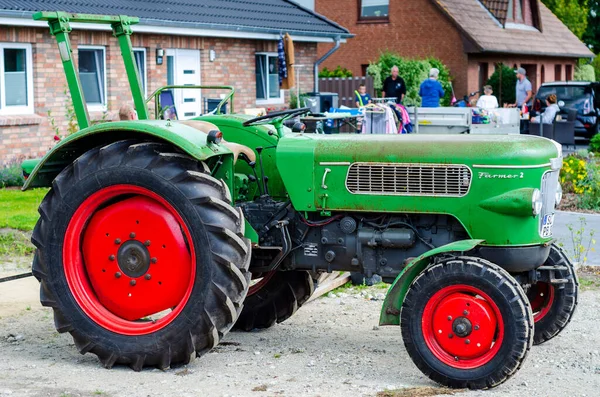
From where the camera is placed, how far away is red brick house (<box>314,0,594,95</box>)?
110 feet

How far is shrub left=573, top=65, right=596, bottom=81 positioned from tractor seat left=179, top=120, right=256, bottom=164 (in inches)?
1547

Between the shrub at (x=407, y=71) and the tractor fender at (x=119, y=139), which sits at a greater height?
the shrub at (x=407, y=71)

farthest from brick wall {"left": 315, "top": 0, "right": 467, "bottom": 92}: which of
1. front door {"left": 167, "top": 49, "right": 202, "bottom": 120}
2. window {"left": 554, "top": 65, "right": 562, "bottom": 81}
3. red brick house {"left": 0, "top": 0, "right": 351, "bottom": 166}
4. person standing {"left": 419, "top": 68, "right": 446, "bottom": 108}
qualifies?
front door {"left": 167, "top": 49, "right": 202, "bottom": 120}

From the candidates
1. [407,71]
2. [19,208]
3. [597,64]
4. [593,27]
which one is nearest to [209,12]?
[19,208]

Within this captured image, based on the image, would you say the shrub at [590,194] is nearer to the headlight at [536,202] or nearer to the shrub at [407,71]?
the headlight at [536,202]

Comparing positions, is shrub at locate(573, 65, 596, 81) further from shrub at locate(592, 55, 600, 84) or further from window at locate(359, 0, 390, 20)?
window at locate(359, 0, 390, 20)

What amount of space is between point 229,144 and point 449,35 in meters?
27.6

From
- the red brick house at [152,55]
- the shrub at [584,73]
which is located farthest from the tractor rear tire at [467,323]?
the shrub at [584,73]

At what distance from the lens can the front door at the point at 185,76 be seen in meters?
21.5

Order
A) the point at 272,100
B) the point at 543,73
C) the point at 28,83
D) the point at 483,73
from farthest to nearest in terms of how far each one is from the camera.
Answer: the point at 543,73, the point at 483,73, the point at 272,100, the point at 28,83

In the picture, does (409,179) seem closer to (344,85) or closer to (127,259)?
(127,259)

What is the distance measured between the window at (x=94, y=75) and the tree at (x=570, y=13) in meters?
31.7

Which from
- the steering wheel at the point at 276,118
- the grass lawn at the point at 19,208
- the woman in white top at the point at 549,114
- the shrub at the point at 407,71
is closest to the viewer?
the steering wheel at the point at 276,118

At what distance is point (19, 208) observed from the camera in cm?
1330
